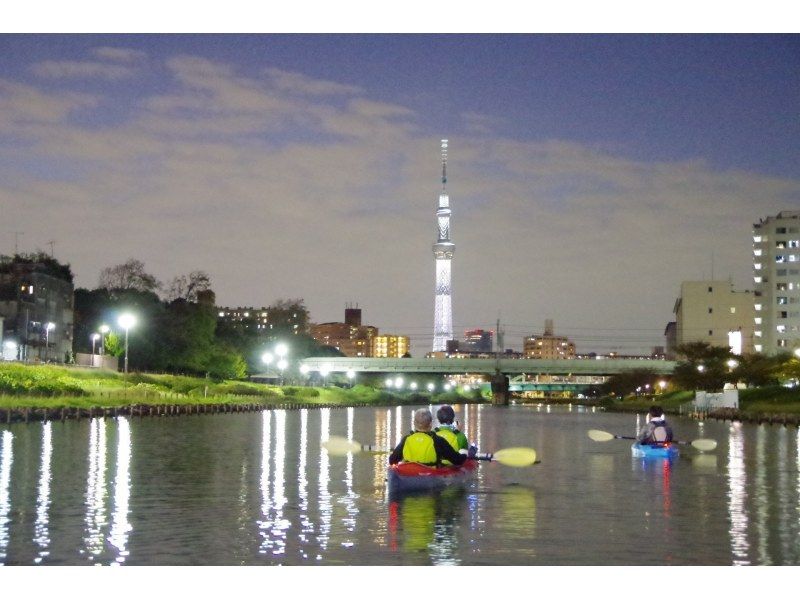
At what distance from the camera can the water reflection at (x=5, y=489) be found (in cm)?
2177

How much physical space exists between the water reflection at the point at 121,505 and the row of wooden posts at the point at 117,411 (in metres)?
18.7

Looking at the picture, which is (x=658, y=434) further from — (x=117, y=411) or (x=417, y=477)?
(x=117, y=411)

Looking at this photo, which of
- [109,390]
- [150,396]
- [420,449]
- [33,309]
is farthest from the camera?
[33,309]

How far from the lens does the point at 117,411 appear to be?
82750 millimetres

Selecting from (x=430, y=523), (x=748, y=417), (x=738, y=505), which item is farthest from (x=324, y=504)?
(x=748, y=417)

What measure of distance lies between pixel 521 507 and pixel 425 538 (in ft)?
20.1

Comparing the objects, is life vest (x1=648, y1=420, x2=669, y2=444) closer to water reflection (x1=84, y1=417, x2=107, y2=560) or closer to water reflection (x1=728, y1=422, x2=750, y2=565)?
water reflection (x1=728, y1=422, x2=750, y2=565)

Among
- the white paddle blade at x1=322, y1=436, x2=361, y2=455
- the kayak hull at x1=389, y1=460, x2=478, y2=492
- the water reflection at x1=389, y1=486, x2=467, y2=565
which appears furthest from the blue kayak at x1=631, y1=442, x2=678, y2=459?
the kayak hull at x1=389, y1=460, x2=478, y2=492

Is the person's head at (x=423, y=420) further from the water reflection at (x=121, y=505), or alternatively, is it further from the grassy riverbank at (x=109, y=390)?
the grassy riverbank at (x=109, y=390)

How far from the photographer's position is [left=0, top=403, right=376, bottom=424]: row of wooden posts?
67062 mm

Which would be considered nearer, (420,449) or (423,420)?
(423,420)

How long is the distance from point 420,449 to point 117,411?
56.0 m

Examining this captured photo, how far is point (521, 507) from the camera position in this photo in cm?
2859
